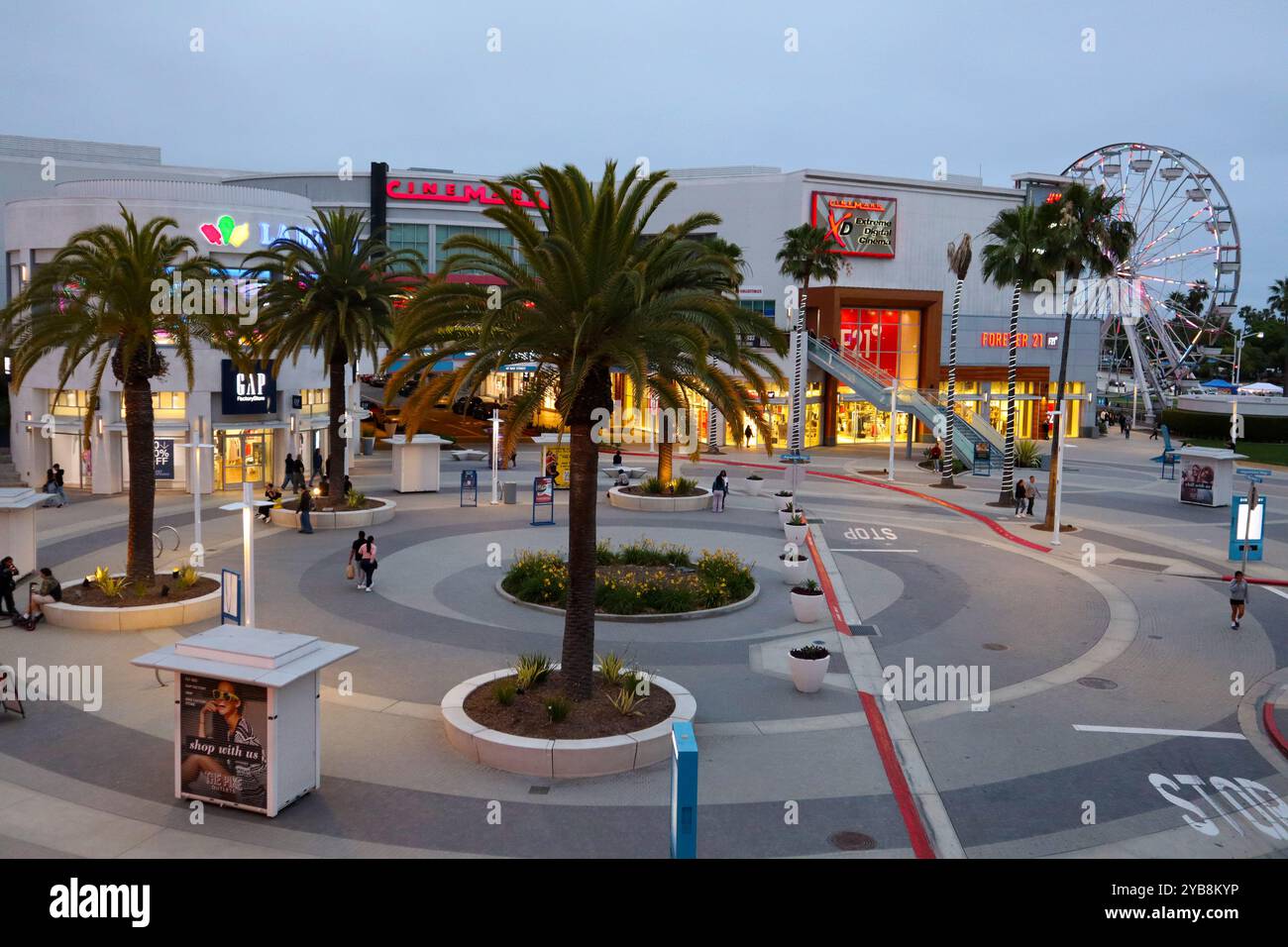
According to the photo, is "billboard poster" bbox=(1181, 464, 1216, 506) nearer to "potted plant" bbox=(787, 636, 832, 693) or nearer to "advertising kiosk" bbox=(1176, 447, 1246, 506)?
"advertising kiosk" bbox=(1176, 447, 1246, 506)

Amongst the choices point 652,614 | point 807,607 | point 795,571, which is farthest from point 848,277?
point 652,614

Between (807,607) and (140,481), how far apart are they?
1481 cm

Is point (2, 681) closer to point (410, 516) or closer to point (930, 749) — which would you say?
point (930, 749)

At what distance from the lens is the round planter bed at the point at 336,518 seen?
32406mm

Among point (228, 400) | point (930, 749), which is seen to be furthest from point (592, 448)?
point (228, 400)

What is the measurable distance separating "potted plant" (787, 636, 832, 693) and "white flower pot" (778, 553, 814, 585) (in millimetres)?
7669

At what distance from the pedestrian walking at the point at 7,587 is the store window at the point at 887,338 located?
53.8 meters

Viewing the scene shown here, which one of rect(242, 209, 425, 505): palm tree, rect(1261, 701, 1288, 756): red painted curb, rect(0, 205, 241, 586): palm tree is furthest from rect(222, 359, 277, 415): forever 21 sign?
rect(1261, 701, 1288, 756): red painted curb

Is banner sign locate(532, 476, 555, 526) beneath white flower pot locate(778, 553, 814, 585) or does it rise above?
above

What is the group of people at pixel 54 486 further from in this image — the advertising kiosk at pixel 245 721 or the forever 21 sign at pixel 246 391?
the advertising kiosk at pixel 245 721

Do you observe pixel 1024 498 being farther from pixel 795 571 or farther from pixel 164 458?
pixel 164 458

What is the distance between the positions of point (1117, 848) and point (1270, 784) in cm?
373

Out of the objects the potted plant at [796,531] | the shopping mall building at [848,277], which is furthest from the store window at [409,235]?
the potted plant at [796,531]

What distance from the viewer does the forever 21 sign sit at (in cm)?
4081
